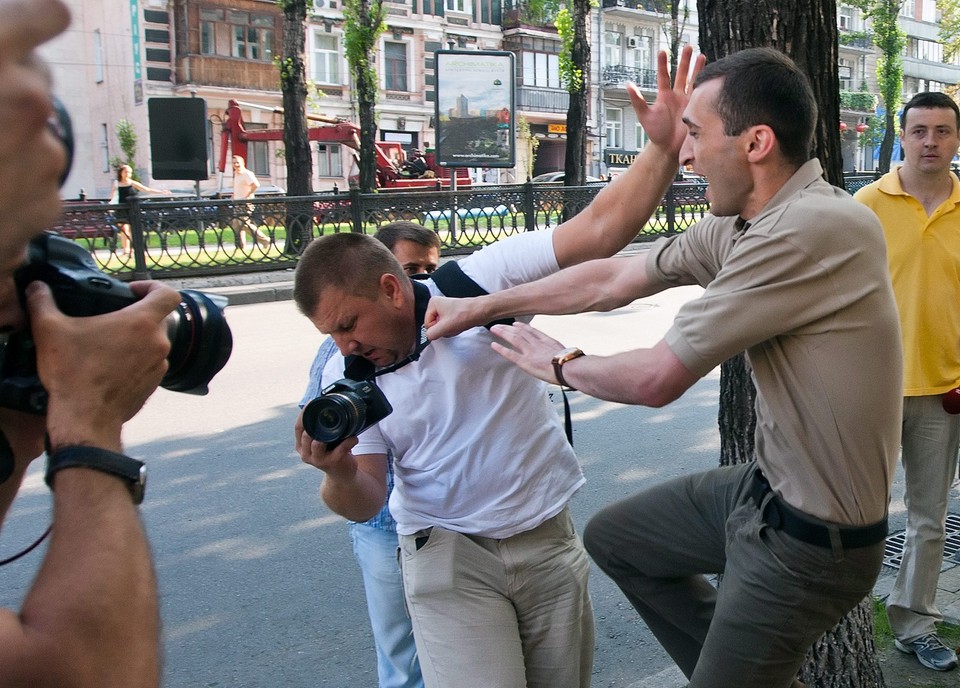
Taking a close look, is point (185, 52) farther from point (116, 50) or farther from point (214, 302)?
point (214, 302)

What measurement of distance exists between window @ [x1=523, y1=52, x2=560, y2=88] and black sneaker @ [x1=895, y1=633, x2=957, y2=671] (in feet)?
162

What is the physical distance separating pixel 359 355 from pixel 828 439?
1265 mm

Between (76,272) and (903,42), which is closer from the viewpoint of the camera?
(76,272)

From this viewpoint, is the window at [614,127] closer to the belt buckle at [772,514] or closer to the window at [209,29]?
the window at [209,29]

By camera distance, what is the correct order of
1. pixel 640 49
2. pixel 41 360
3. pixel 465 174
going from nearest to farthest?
1. pixel 41 360
2. pixel 465 174
3. pixel 640 49

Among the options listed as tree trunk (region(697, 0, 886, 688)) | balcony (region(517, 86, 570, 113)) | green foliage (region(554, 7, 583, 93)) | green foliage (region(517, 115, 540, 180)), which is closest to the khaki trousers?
tree trunk (region(697, 0, 886, 688))

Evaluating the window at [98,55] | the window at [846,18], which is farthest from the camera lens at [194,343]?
the window at [846,18]

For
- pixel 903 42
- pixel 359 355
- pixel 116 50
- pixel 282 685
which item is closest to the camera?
pixel 359 355

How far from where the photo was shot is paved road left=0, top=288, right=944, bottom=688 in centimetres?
438

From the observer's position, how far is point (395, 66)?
47.2 metres

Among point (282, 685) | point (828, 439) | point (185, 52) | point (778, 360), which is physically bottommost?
point (282, 685)

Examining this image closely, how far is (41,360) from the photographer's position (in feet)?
4.64

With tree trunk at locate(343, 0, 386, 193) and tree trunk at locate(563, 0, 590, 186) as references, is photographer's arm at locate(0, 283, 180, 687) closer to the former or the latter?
tree trunk at locate(563, 0, 590, 186)

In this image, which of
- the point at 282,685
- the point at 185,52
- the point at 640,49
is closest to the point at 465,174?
the point at 185,52
